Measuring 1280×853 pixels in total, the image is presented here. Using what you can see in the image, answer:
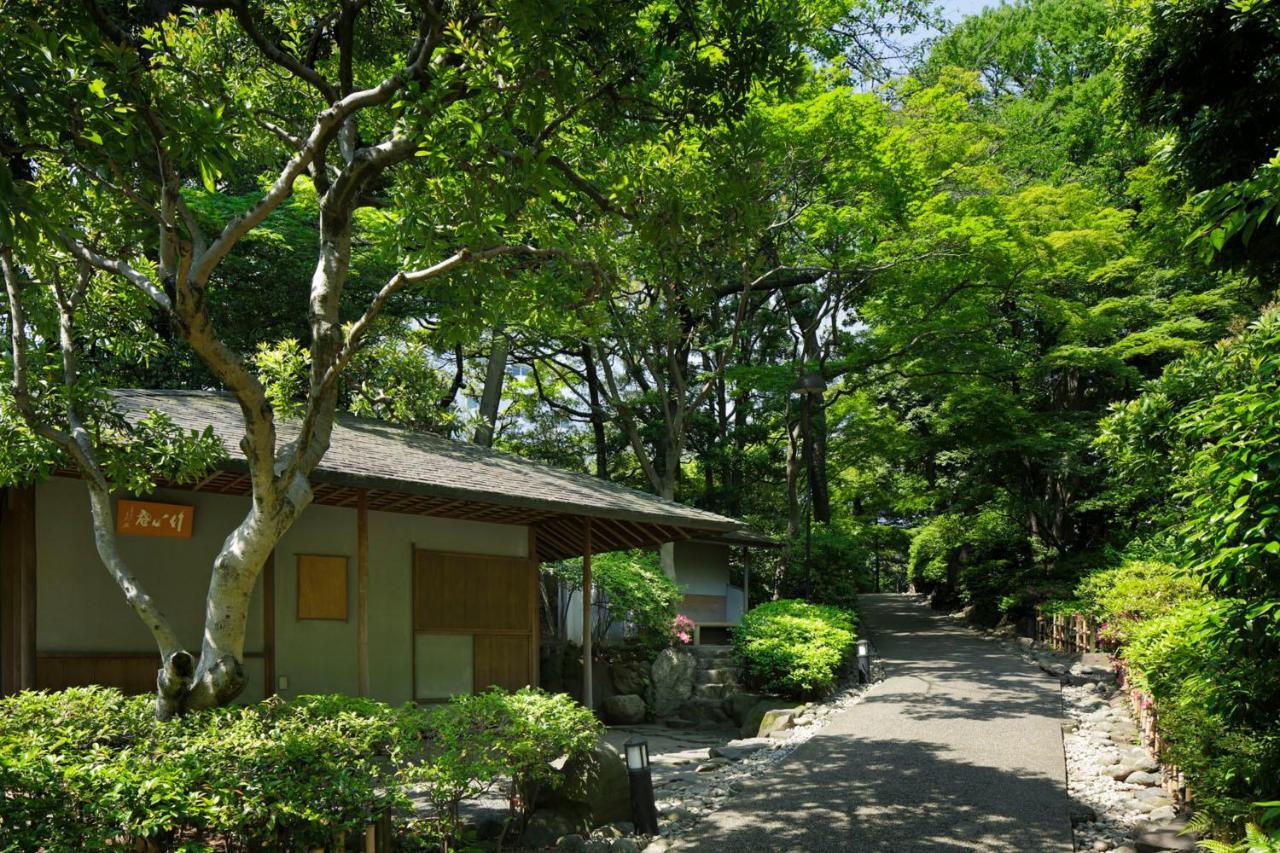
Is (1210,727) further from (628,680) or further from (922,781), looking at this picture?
(628,680)

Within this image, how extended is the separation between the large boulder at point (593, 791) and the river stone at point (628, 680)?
7.69 metres

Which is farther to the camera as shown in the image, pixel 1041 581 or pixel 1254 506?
pixel 1041 581

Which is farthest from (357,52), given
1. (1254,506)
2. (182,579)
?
(1254,506)

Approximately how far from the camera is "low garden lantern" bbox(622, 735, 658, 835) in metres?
7.89

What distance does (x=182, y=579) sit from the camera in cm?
940

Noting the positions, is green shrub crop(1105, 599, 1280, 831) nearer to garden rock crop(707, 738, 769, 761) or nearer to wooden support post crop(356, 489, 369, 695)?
garden rock crop(707, 738, 769, 761)

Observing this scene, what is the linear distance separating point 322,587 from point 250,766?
4.91m

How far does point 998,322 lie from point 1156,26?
43.6 feet

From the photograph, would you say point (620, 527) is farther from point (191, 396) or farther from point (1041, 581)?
point (1041, 581)

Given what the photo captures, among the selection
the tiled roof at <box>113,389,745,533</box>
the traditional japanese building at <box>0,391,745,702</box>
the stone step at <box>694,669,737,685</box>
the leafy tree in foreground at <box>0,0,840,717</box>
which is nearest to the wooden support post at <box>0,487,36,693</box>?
the traditional japanese building at <box>0,391,745,702</box>

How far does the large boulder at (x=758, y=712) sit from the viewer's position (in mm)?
13771

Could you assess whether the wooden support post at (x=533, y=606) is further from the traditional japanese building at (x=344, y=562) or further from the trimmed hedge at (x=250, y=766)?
the trimmed hedge at (x=250, y=766)

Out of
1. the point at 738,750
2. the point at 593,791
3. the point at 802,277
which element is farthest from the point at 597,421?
the point at 593,791

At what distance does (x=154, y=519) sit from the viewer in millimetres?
9062
